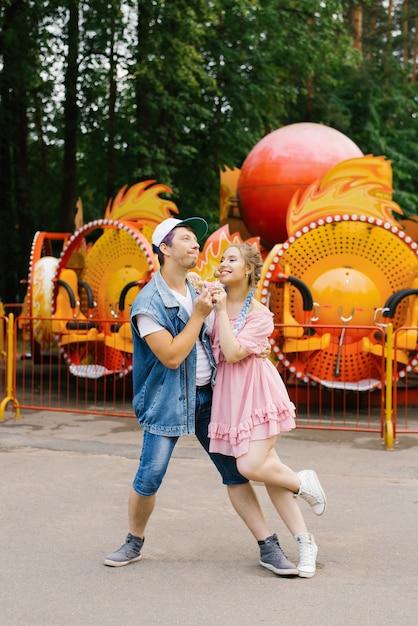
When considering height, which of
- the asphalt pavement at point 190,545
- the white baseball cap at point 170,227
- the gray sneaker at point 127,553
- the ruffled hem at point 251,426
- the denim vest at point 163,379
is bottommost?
the asphalt pavement at point 190,545

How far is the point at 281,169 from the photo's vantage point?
38.1ft

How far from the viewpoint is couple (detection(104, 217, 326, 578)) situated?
4.47 meters

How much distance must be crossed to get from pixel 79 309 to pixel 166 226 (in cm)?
720

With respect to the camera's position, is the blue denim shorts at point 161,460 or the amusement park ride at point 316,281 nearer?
the blue denim shorts at point 161,460

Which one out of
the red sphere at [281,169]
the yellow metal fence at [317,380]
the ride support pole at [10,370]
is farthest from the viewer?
the red sphere at [281,169]

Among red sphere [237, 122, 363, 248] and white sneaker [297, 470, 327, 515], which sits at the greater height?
red sphere [237, 122, 363, 248]

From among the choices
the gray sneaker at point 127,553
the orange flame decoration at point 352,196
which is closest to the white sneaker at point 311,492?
the gray sneaker at point 127,553

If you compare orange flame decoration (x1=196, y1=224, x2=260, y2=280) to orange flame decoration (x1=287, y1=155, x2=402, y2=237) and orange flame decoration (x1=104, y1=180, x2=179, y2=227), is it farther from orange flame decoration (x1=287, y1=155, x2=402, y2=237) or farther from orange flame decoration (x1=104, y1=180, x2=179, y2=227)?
orange flame decoration (x1=104, y1=180, x2=179, y2=227)

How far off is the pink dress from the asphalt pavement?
2.37 ft

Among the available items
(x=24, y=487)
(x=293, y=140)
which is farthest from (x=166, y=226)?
(x=293, y=140)

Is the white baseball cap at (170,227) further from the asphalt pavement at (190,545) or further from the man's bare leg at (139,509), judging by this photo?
the asphalt pavement at (190,545)

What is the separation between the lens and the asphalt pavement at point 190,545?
403 centimetres

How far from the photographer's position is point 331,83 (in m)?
21.3

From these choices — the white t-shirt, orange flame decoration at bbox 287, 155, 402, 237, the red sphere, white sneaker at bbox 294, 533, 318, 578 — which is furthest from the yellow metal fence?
the white t-shirt
